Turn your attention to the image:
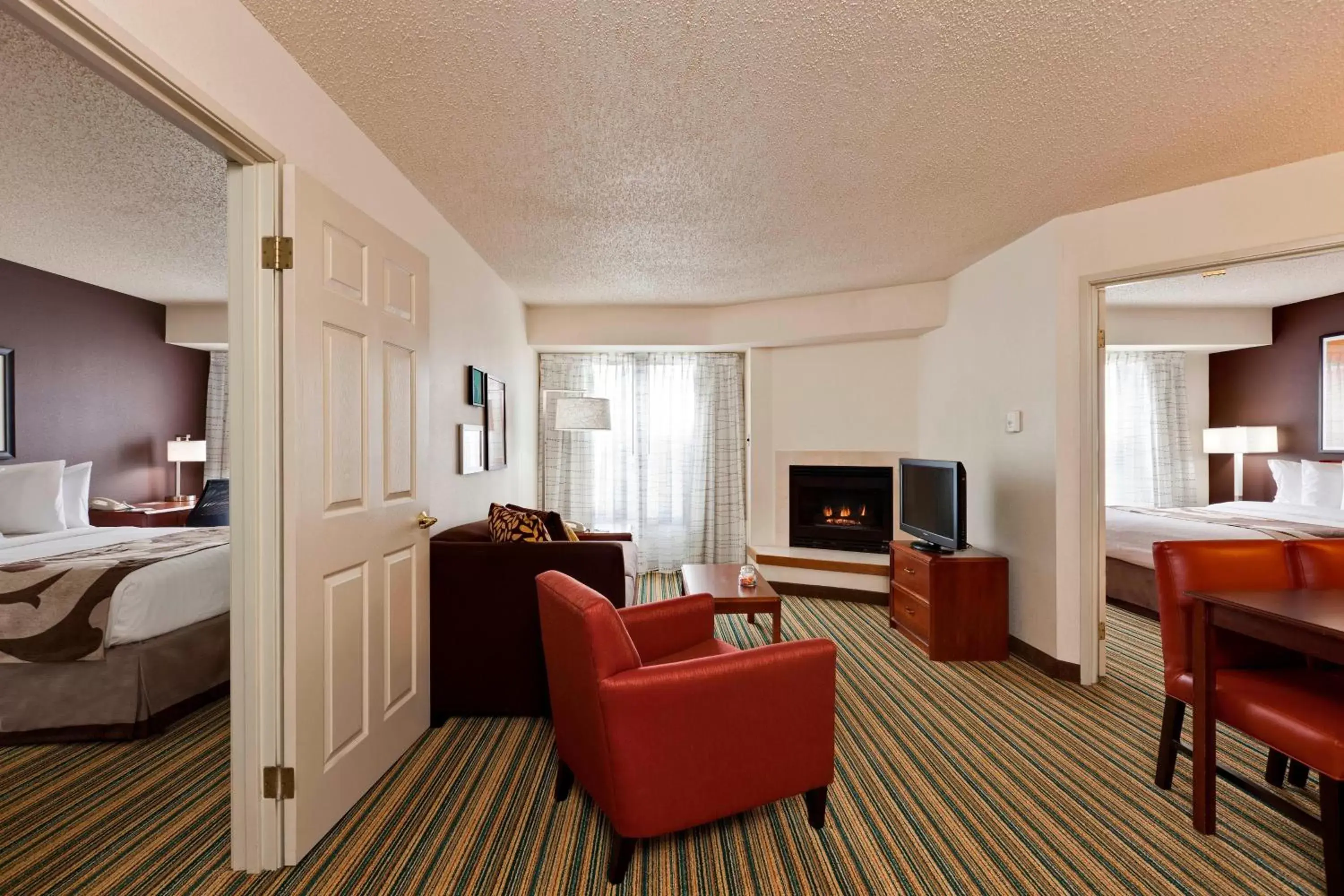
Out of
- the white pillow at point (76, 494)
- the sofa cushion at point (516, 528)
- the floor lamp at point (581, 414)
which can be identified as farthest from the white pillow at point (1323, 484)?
the white pillow at point (76, 494)

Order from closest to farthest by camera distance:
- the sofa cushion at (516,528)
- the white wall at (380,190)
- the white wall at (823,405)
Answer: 1. the white wall at (380,190)
2. the sofa cushion at (516,528)
3. the white wall at (823,405)

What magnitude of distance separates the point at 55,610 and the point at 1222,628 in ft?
14.3

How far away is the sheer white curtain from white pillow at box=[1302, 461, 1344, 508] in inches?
47.4

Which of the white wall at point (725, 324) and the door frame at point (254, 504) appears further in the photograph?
the white wall at point (725, 324)

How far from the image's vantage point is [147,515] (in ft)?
15.9

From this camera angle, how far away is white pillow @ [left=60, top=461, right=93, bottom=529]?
431cm

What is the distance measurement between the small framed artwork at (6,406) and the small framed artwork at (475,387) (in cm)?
342

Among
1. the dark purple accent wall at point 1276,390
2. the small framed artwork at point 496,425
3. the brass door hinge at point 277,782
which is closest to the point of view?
the brass door hinge at point 277,782

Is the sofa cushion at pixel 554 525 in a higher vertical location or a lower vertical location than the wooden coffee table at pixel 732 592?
higher

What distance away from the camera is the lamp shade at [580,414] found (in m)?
4.79

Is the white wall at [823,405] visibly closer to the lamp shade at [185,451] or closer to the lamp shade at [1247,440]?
the lamp shade at [1247,440]

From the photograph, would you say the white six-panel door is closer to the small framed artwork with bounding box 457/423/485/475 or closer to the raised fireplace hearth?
the small framed artwork with bounding box 457/423/485/475

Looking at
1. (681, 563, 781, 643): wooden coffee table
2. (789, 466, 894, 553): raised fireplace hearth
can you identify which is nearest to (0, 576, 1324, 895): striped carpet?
(681, 563, 781, 643): wooden coffee table

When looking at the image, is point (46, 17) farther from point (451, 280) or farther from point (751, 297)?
point (751, 297)
